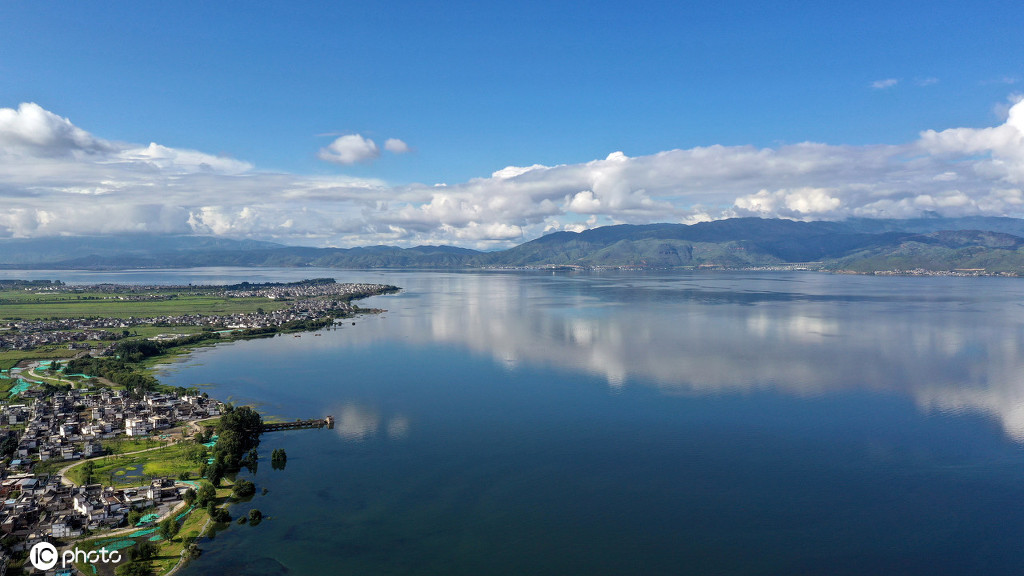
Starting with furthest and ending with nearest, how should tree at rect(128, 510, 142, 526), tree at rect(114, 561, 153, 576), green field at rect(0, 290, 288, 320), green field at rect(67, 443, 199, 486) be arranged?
green field at rect(0, 290, 288, 320) → green field at rect(67, 443, 199, 486) → tree at rect(128, 510, 142, 526) → tree at rect(114, 561, 153, 576)

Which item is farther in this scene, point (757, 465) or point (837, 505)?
point (757, 465)

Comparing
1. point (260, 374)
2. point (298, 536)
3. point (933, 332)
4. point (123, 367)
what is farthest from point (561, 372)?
point (933, 332)

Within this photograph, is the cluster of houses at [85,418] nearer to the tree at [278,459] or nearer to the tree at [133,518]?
the tree at [278,459]

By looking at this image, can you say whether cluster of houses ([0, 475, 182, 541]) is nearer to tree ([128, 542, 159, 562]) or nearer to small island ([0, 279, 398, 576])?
small island ([0, 279, 398, 576])

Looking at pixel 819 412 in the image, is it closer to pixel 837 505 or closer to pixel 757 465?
pixel 757 465

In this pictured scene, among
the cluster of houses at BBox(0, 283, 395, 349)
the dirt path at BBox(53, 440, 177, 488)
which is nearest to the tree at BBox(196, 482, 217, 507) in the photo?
the dirt path at BBox(53, 440, 177, 488)

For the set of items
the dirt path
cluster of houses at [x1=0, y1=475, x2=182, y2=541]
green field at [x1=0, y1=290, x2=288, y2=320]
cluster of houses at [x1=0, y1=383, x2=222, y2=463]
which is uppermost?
green field at [x1=0, y1=290, x2=288, y2=320]

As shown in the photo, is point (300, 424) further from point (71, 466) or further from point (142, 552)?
point (142, 552)
